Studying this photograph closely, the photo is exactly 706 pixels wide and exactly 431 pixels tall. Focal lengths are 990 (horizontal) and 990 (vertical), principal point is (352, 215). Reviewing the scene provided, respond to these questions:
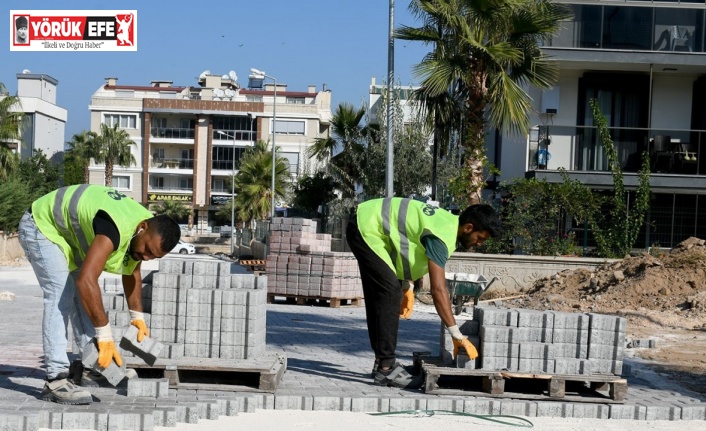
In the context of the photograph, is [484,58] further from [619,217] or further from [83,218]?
[83,218]

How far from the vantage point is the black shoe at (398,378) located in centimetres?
863

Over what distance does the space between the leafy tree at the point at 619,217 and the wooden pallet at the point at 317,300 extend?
662cm

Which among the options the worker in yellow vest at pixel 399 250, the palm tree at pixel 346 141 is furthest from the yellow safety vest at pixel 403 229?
the palm tree at pixel 346 141

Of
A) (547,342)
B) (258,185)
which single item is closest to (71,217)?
(547,342)

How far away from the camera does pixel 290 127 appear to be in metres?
86.9

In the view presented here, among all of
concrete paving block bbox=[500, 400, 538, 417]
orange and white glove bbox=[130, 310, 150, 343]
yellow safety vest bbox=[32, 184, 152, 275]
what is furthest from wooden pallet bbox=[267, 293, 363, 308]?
yellow safety vest bbox=[32, 184, 152, 275]

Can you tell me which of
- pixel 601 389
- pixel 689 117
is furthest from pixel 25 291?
pixel 689 117

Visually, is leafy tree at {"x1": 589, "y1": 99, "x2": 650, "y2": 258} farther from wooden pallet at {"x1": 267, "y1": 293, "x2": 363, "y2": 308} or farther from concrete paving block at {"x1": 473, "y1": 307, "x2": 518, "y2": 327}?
concrete paving block at {"x1": 473, "y1": 307, "x2": 518, "y2": 327}

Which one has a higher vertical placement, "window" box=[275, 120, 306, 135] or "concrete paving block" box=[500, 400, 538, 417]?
"window" box=[275, 120, 306, 135]

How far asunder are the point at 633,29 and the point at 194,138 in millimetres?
63833

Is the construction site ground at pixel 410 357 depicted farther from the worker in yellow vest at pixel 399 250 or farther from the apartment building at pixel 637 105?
the apartment building at pixel 637 105

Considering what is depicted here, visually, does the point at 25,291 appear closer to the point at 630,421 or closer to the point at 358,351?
the point at 358,351

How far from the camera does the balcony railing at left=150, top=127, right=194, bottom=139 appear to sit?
86.3m

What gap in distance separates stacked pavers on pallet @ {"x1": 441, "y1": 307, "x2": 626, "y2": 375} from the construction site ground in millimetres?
390
